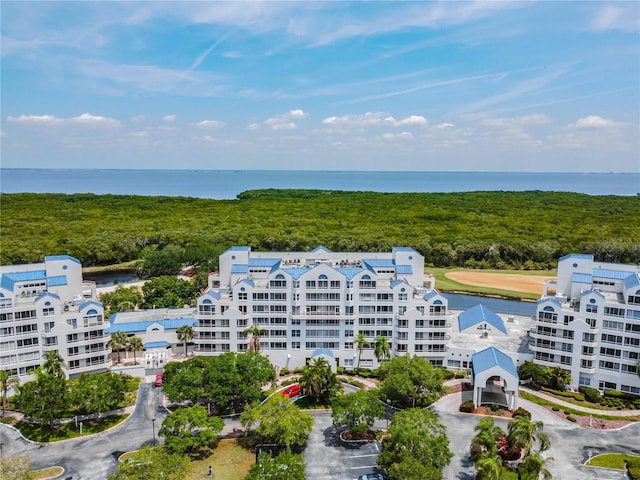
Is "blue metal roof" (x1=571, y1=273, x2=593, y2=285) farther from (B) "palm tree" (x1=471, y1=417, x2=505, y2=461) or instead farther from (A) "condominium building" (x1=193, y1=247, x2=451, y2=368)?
(B) "palm tree" (x1=471, y1=417, x2=505, y2=461)

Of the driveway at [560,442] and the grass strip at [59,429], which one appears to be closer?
the driveway at [560,442]

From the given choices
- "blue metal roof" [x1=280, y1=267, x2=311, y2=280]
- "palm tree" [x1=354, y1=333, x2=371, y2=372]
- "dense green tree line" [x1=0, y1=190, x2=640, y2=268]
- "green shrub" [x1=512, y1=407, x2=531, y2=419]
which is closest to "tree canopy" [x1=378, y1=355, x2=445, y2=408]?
"palm tree" [x1=354, y1=333, x2=371, y2=372]

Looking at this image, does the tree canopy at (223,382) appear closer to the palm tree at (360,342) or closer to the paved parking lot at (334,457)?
the paved parking lot at (334,457)

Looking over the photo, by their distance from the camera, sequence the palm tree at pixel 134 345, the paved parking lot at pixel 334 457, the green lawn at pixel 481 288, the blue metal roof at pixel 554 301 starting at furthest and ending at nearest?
the green lawn at pixel 481 288 → the palm tree at pixel 134 345 → the blue metal roof at pixel 554 301 → the paved parking lot at pixel 334 457

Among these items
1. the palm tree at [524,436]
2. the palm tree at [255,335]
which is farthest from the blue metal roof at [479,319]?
the palm tree at [255,335]

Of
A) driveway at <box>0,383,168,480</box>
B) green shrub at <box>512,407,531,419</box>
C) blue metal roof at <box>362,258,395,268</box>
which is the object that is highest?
blue metal roof at <box>362,258,395,268</box>

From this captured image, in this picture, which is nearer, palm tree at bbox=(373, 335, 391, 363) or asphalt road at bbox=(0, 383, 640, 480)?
asphalt road at bbox=(0, 383, 640, 480)

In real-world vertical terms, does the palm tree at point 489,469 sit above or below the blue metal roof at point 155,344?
below
